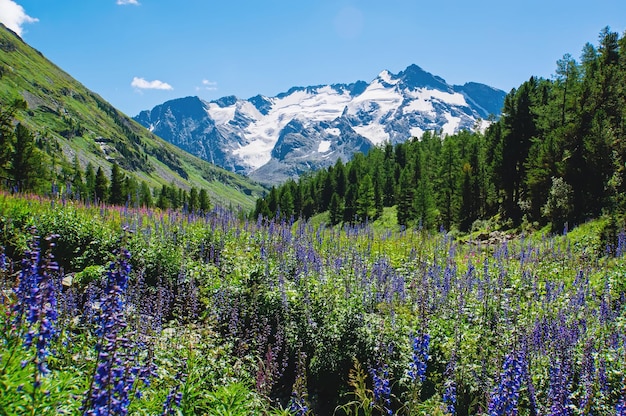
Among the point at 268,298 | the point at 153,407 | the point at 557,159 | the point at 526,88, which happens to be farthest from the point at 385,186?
the point at 153,407

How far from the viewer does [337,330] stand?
27.6 feet

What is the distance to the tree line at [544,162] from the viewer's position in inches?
1083

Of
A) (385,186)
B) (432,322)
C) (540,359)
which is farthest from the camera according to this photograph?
(385,186)

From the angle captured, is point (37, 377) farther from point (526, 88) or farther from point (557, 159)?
point (526, 88)

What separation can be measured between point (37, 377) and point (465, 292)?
874cm

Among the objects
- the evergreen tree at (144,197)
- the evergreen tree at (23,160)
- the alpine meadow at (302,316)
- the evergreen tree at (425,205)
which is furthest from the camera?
the evergreen tree at (144,197)

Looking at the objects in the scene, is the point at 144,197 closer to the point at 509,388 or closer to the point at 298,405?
the point at 298,405

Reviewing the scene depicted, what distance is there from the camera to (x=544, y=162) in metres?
32.6

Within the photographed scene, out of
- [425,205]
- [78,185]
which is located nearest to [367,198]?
[425,205]

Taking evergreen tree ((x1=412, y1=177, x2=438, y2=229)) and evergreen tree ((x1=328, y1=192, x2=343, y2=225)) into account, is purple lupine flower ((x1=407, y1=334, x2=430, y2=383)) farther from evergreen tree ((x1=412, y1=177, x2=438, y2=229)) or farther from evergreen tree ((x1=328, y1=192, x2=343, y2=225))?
evergreen tree ((x1=328, y1=192, x2=343, y2=225))

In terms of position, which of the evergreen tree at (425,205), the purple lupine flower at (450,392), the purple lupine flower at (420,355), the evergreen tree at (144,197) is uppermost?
the evergreen tree at (425,205)

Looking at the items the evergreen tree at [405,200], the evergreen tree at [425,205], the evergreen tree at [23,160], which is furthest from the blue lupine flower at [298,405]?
the evergreen tree at [405,200]

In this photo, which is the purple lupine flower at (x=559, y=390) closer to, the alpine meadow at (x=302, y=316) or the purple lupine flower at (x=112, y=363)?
the alpine meadow at (x=302, y=316)

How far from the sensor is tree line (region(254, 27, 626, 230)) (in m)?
27.5
